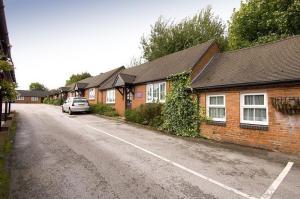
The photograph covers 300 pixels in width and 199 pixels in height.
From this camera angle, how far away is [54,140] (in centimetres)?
1107

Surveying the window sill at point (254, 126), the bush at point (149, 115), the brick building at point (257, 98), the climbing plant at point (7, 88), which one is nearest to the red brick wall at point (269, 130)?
the brick building at point (257, 98)

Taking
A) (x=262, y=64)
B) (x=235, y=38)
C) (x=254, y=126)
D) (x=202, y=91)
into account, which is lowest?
(x=254, y=126)

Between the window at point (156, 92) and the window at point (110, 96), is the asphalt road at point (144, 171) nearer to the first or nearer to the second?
the window at point (156, 92)

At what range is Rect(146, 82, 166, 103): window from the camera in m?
18.3

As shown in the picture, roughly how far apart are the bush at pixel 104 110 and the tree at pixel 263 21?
17.5 m

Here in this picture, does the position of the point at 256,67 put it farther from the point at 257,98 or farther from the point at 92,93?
the point at 92,93

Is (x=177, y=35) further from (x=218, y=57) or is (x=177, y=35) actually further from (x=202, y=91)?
(x=202, y=91)

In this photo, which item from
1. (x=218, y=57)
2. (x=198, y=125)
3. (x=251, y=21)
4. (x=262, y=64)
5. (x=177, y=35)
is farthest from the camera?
(x=177, y=35)

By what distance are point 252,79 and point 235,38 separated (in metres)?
20.7

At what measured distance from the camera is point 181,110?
1399 cm

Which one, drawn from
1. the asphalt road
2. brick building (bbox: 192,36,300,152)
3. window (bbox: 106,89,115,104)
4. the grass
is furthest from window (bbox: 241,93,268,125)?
window (bbox: 106,89,115,104)

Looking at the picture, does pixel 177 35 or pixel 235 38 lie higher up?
pixel 177 35

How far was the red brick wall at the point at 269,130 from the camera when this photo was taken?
9203 millimetres

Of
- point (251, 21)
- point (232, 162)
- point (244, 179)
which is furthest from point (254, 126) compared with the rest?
point (251, 21)
